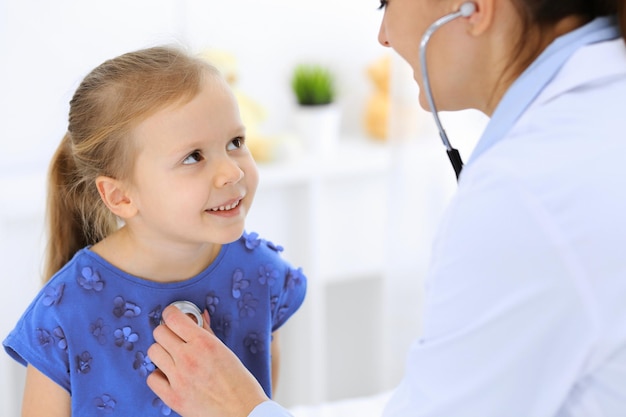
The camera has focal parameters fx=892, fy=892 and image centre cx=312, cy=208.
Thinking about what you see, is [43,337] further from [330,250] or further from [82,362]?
[330,250]

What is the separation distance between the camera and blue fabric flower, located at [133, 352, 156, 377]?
134 cm

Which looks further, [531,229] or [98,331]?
[98,331]

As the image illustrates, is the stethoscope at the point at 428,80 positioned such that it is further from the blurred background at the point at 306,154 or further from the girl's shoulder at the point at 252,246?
the blurred background at the point at 306,154

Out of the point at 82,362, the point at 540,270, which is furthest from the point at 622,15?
the point at 82,362

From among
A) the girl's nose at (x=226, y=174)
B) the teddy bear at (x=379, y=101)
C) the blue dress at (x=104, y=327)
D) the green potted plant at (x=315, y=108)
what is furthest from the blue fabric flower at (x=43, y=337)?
the teddy bear at (x=379, y=101)

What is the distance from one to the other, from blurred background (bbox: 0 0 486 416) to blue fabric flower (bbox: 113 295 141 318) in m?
1.06

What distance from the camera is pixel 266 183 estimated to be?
2586 mm

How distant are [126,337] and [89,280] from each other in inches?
4.0

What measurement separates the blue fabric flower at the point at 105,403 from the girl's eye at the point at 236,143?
41cm

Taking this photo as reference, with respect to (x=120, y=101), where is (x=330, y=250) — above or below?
below

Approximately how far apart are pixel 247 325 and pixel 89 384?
10.4 inches

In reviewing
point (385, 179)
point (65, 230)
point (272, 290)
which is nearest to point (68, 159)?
point (65, 230)

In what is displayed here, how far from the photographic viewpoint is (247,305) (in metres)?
1.44

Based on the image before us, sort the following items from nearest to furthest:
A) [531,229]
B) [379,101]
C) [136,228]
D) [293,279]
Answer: [531,229]
[136,228]
[293,279]
[379,101]
